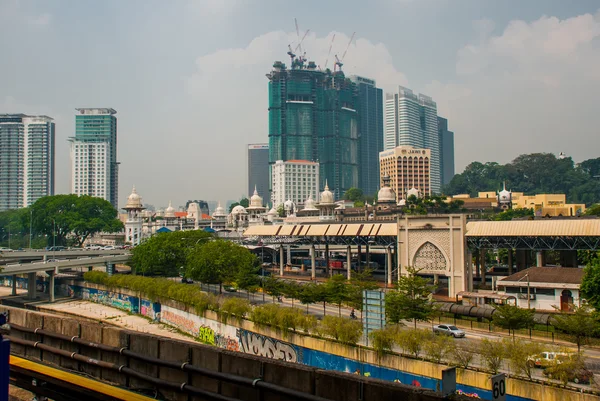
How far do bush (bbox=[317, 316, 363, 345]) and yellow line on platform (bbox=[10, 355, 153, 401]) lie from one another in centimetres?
2276

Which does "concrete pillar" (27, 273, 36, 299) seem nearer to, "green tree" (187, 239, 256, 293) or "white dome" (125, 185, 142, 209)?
"green tree" (187, 239, 256, 293)

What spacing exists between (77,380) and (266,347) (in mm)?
28205

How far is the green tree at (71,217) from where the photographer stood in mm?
166750

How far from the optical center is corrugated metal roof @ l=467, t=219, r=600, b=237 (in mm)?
62750

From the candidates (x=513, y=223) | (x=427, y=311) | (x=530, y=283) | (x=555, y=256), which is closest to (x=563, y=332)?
(x=427, y=311)

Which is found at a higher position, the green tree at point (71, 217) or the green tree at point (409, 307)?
the green tree at point (71, 217)

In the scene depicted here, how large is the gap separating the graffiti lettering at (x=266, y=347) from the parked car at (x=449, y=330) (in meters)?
14.4

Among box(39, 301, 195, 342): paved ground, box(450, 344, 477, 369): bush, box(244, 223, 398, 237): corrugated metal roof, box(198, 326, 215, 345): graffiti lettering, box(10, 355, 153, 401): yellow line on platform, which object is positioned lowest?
box(39, 301, 195, 342): paved ground

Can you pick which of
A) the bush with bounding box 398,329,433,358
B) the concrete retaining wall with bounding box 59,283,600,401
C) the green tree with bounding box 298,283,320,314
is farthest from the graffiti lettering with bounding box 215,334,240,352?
the bush with bounding box 398,329,433,358

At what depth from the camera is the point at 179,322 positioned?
67312 mm

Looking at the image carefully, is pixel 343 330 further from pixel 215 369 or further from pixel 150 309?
pixel 150 309

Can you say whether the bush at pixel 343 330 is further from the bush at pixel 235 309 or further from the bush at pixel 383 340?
the bush at pixel 235 309

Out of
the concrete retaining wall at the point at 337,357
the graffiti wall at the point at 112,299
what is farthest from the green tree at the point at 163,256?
the concrete retaining wall at the point at 337,357

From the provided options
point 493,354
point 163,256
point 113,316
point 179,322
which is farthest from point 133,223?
point 493,354
